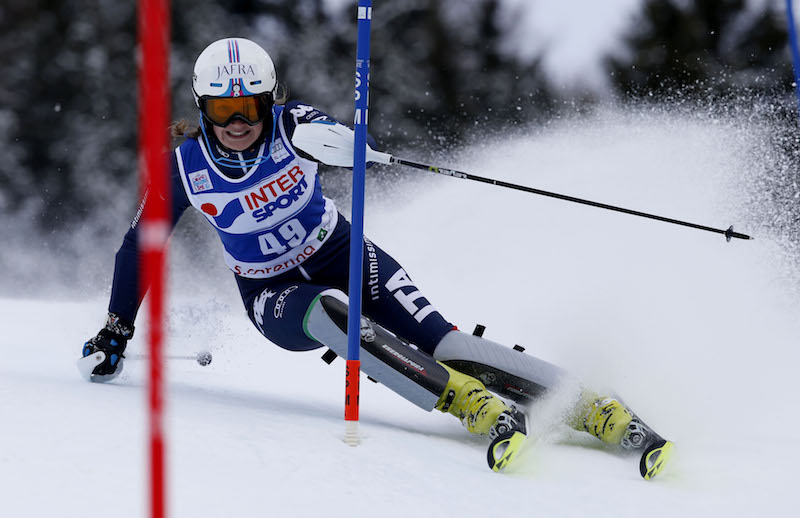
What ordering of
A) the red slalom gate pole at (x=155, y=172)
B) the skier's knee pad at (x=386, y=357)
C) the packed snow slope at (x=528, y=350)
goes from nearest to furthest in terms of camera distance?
the red slalom gate pole at (x=155, y=172), the packed snow slope at (x=528, y=350), the skier's knee pad at (x=386, y=357)

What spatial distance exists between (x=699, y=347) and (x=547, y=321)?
4.77 feet

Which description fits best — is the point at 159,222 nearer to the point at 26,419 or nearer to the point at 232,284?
the point at 26,419

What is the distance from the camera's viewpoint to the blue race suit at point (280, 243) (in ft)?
8.78

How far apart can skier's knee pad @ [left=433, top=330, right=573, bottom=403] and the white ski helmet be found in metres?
1.04

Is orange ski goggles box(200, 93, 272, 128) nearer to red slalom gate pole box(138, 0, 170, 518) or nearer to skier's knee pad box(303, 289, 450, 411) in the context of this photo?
skier's knee pad box(303, 289, 450, 411)

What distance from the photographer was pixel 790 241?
5793 mm

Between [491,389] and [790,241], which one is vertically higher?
Result: [790,241]

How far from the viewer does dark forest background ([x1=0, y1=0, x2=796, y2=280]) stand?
10.2 m

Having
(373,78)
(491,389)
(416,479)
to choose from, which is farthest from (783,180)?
(416,479)

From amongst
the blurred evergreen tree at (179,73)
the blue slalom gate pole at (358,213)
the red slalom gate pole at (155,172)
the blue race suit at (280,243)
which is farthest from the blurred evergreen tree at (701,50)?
the red slalom gate pole at (155,172)

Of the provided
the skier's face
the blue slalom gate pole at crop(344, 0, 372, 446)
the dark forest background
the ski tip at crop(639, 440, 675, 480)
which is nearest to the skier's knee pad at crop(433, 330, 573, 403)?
the ski tip at crop(639, 440, 675, 480)

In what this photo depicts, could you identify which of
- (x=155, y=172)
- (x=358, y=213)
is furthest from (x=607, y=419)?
(x=155, y=172)

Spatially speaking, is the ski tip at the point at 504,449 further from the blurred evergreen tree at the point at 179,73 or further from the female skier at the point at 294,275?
the blurred evergreen tree at the point at 179,73

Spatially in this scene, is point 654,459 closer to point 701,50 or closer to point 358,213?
point 358,213
